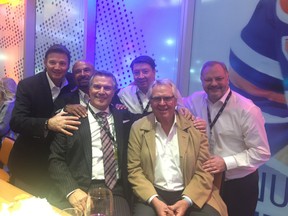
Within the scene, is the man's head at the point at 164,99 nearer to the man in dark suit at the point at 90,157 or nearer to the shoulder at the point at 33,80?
Result: the man in dark suit at the point at 90,157

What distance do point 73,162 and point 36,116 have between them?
0.74 m

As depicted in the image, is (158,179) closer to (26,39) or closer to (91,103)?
(91,103)

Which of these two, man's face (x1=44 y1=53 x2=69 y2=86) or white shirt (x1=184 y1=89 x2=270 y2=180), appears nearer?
white shirt (x1=184 y1=89 x2=270 y2=180)

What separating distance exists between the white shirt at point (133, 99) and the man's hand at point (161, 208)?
103 centimetres

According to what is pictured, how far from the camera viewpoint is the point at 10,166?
3.23 meters

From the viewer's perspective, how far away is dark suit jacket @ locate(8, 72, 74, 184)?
291 centimetres

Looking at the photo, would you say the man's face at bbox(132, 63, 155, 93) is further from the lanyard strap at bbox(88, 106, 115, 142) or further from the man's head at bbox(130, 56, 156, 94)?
the lanyard strap at bbox(88, 106, 115, 142)

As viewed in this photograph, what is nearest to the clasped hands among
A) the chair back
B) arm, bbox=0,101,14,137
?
the chair back

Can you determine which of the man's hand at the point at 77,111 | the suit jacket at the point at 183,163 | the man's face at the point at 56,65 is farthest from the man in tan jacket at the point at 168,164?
the man's face at the point at 56,65

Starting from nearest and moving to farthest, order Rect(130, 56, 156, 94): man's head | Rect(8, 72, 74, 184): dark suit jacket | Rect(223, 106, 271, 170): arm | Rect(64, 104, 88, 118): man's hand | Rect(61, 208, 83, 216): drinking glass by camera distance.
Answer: Rect(61, 208, 83, 216): drinking glass < Rect(64, 104, 88, 118): man's hand < Rect(223, 106, 271, 170): arm < Rect(8, 72, 74, 184): dark suit jacket < Rect(130, 56, 156, 94): man's head

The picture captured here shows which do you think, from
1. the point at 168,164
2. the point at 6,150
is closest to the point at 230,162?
the point at 168,164

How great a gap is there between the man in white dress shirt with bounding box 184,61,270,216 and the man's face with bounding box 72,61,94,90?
1057 mm

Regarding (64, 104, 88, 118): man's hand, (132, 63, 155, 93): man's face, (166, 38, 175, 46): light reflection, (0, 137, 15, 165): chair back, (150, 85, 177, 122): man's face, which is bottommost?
(0, 137, 15, 165): chair back

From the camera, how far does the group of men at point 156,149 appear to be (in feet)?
8.11
